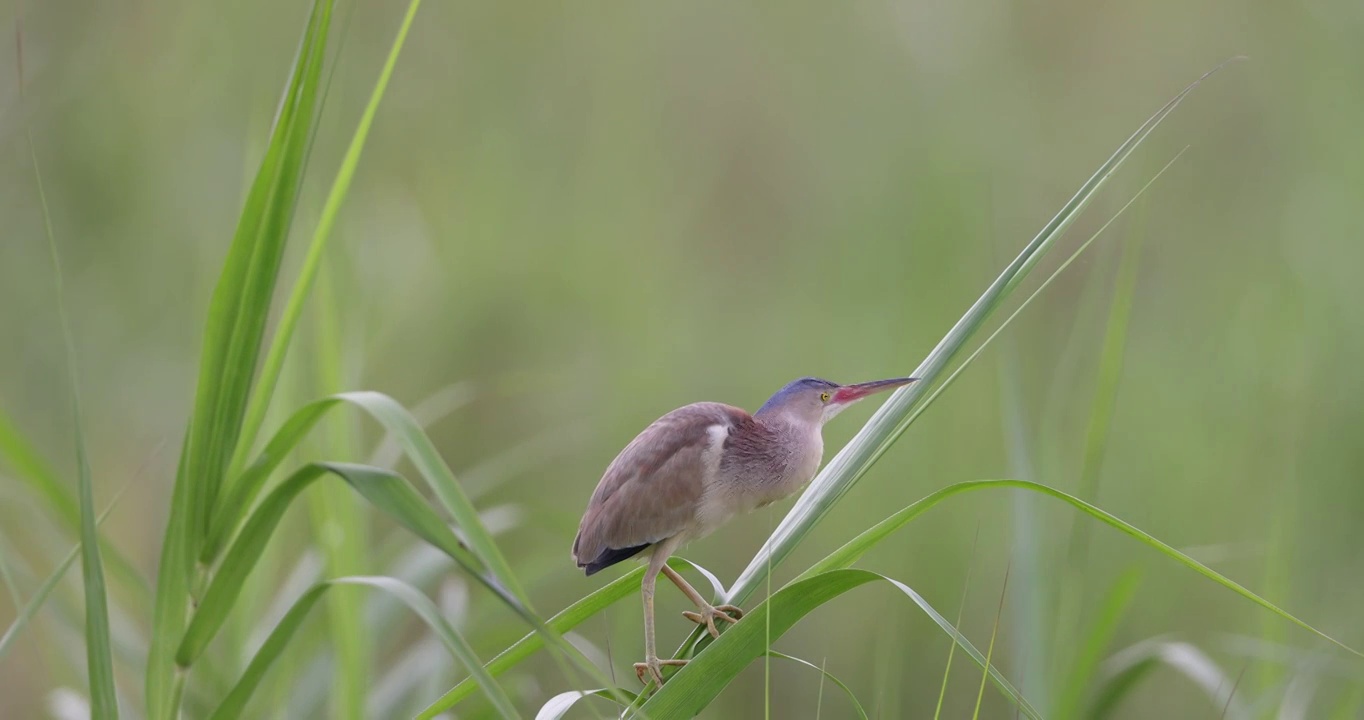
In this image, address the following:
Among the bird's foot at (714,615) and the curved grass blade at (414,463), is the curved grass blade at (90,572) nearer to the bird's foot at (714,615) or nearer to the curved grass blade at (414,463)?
the curved grass blade at (414,463)

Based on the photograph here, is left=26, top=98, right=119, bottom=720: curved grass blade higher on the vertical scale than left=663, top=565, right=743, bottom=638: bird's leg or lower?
higher

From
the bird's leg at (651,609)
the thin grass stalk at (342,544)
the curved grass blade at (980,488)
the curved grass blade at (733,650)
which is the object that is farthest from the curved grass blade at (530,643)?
the thin grass stalk at (342,544)

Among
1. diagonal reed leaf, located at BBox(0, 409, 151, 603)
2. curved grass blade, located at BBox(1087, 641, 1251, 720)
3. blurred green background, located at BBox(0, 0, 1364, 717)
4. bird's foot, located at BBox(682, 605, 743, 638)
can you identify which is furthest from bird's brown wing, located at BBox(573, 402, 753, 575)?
blurred green background, located at BBox(0, 0, 1364, 717)

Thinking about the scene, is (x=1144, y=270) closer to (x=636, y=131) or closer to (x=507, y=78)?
(x=636, y=131)

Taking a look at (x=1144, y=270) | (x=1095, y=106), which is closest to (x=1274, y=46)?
(x=1095, y=106)

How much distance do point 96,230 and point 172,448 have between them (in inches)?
47.8

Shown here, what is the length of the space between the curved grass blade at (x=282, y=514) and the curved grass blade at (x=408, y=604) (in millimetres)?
62

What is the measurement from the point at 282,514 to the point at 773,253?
3684mm

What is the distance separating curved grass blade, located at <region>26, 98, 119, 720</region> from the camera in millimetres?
1066

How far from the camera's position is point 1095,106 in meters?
4.33

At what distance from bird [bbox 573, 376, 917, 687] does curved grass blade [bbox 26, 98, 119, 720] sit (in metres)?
0.53

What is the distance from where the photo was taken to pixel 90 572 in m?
1.08

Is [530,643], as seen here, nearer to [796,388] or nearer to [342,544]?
[796,388]

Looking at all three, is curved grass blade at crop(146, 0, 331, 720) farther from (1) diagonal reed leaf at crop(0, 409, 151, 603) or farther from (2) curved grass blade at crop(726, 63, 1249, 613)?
(2) curved grass blade at crop(726, 63, 1249, 613)
